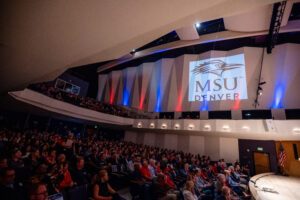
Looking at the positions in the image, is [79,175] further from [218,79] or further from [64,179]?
[218,79]

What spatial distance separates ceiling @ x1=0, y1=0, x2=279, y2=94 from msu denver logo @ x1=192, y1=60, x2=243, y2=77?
11452mm

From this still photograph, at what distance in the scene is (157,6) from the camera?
170cm

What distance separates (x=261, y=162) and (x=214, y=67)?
7.67m

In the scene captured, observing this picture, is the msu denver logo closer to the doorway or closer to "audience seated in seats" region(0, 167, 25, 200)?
the doorway

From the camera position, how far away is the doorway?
38.9 ft

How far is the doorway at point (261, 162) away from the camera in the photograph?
11.9 m

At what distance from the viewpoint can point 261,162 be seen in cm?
1212

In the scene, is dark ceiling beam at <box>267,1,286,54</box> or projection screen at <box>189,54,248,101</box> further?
projection screen at <box>189,54,248,101</box>

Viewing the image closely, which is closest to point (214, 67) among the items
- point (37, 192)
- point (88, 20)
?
point (88, 20)

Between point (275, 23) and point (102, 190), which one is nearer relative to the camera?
point (102, 190)

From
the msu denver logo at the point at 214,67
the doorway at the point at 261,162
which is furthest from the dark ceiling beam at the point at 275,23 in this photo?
the doorway at the point at 261,162

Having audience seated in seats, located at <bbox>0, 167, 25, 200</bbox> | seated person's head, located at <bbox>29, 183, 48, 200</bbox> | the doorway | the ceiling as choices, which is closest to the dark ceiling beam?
the doorway

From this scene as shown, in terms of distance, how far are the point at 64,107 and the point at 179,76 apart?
31.0 ft

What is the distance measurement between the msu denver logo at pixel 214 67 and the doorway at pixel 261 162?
637cm
